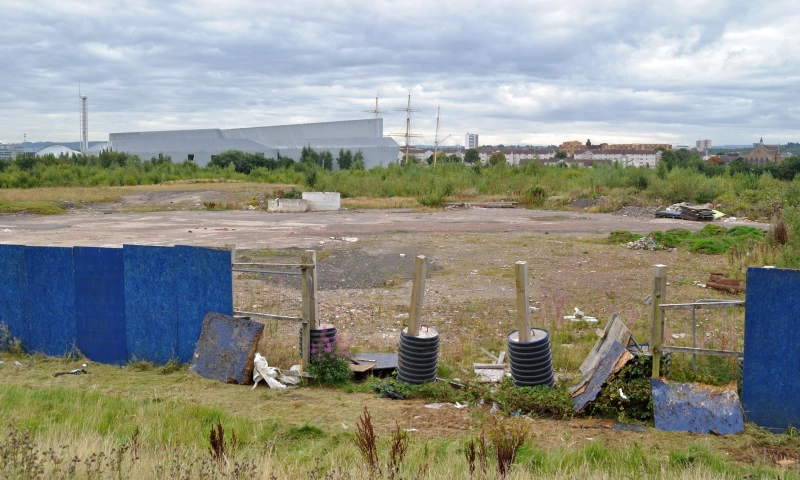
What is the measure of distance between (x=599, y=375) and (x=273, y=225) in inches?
852

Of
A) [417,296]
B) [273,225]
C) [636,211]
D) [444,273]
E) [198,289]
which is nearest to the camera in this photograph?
[417,296]

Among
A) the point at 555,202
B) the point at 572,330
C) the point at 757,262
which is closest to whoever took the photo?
the point at 572,330

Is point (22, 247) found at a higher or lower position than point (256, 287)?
higher

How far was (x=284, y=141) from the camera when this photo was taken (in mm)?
83750

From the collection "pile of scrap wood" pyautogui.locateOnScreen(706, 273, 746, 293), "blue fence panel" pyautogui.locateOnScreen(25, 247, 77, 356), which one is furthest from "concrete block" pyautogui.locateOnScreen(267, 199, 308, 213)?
"blue fence panel" pyautogui.locateOnScreen(25, 247, 77, 356)

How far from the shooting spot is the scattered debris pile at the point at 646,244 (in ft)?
60.1

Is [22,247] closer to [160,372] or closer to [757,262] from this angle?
[160,372]

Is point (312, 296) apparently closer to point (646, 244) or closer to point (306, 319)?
point (306, 319)

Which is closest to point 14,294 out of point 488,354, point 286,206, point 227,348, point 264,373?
point 227,348

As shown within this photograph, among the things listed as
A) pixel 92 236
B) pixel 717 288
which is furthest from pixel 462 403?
pixel 92 236

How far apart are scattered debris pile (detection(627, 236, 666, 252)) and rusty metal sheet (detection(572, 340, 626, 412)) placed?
1266 cm

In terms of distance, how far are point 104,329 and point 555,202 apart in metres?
31.6

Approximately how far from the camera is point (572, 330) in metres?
9.79

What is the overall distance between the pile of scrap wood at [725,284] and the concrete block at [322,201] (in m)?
24.7
